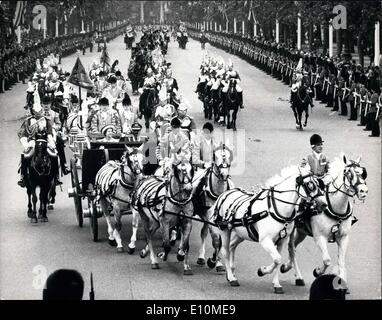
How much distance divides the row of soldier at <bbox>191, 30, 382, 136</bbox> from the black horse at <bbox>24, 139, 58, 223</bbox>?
45.3 ft

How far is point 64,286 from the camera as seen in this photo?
7766mm

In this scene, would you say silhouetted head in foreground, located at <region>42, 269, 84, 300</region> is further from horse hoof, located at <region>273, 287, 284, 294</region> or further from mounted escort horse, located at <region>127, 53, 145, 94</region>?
mounted escort horse, located at <region>127, 53, 145, 94</region>

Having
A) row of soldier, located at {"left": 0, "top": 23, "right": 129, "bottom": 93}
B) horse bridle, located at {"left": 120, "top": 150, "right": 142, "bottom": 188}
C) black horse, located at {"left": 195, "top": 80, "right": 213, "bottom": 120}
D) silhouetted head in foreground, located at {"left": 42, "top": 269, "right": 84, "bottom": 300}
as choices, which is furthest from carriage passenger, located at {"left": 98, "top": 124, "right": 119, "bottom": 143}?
row of soldier, located at {"left": 0, "top": 23, "right": 129, "bottom": 93}

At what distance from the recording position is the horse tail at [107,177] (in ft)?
57.5

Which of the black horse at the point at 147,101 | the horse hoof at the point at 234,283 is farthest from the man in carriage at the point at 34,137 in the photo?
the black horse at the point at 147,101

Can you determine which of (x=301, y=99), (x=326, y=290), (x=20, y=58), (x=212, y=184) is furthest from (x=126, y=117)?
(x=20, y=58)

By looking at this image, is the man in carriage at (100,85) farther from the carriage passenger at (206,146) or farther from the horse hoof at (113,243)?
the carriage passenger at (206,146)

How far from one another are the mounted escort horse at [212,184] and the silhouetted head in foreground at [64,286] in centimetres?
746

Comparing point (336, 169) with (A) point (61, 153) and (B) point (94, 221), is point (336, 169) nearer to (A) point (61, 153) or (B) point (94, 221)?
(B) point (94, 221)

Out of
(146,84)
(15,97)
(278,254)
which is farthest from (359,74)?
(278,254)

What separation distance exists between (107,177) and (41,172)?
2263 mm

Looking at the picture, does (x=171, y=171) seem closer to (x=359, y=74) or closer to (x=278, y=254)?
(x=278, y=254)

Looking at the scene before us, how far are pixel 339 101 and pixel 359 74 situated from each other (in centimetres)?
553
